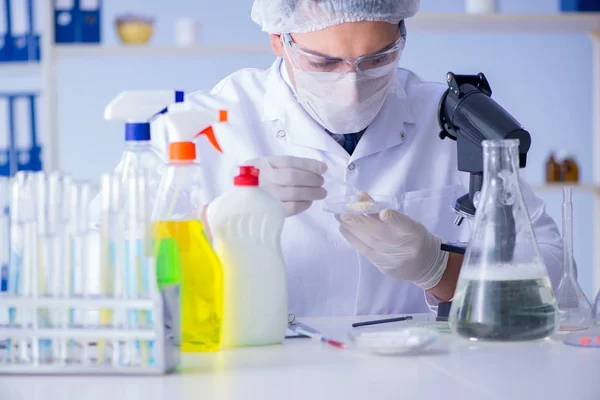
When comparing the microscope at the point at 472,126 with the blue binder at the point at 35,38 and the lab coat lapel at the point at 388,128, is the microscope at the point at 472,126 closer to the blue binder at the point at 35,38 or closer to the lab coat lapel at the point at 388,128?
the lab coat lapel at the point at 388,128

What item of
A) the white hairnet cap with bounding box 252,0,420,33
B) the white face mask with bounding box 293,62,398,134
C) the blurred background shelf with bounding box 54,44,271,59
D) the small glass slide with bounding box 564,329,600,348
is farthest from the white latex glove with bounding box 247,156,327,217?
the blurred background shelf with bounding box 54,44,271,59

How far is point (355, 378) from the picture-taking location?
0.90 metres

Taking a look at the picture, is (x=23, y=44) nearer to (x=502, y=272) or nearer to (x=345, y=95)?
(x=345, y=95)

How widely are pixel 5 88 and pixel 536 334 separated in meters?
3.13

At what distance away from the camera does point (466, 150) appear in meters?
1.28

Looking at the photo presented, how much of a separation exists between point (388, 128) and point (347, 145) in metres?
0.10

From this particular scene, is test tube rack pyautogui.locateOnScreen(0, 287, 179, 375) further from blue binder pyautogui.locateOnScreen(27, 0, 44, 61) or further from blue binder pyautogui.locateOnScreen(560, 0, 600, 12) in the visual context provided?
blue binder pyautogui.locateOnScreen(560, 0, 600, 12)

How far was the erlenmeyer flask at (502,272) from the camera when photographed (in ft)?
3.35

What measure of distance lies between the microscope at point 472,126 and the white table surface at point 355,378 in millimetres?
285

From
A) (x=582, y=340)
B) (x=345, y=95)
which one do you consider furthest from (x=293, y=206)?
(x=582, y=340)

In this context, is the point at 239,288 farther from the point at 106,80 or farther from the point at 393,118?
the point at 106,80

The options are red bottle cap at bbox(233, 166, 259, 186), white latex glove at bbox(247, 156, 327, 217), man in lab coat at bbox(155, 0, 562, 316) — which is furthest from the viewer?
man in lab coat at bbox(155, 0, 562, 316)

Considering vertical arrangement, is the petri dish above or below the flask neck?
below

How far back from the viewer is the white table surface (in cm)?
83
